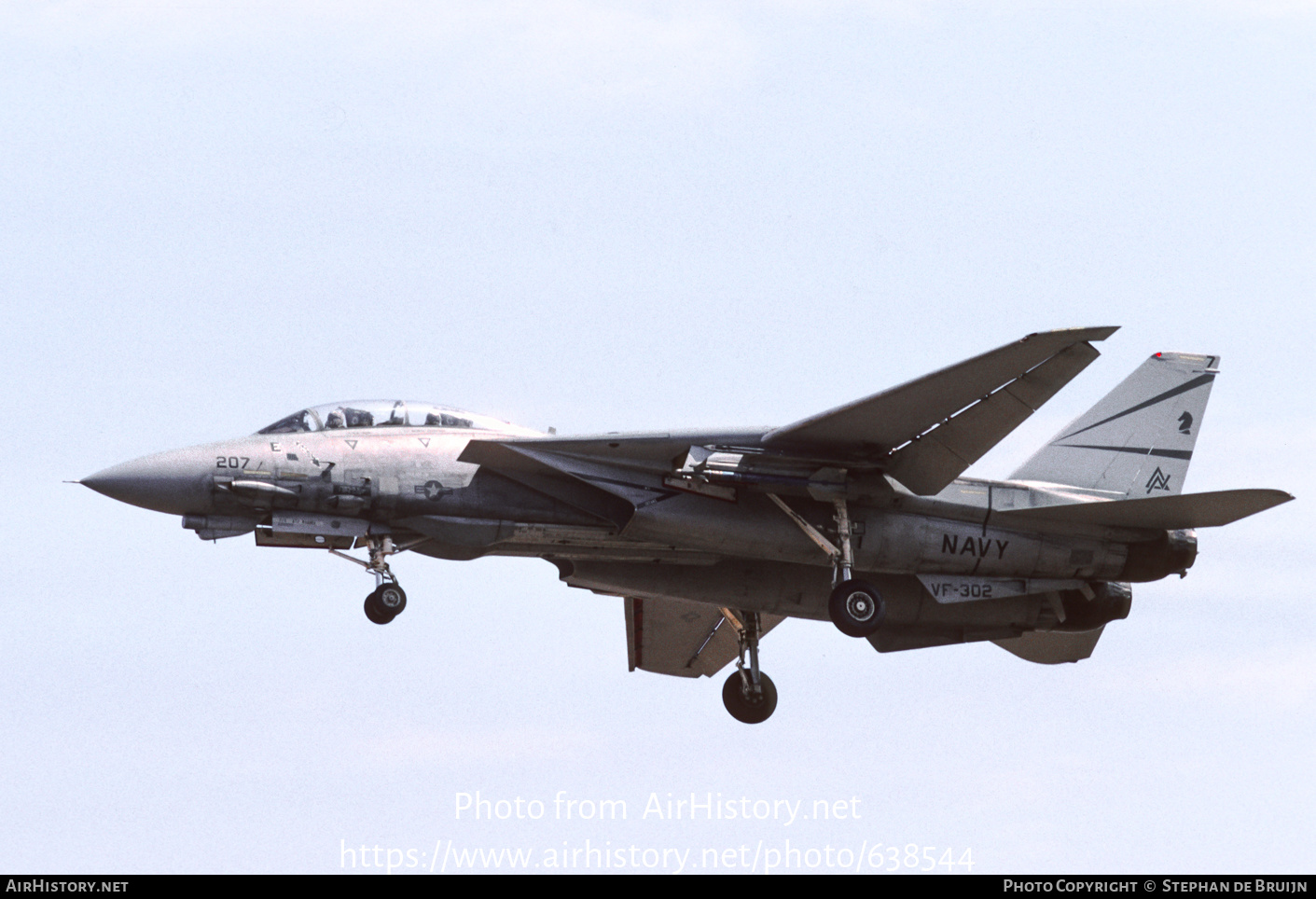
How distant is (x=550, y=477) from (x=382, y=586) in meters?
2.68

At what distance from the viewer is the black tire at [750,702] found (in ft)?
94.0

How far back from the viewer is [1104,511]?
25000 millimetres

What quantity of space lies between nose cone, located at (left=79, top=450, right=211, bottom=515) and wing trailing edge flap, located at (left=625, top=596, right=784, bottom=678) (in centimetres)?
880

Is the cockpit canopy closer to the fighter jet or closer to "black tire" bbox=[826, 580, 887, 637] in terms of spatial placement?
the fighter jet

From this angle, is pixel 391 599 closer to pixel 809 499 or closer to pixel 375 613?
pixel 375 613

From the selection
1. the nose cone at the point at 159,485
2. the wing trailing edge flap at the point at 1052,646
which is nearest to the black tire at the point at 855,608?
the wing trailing edge flap at the point at 1052,646

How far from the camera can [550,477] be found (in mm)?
23625

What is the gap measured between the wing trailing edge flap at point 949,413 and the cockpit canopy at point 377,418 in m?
3.96

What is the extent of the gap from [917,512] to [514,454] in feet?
18.7

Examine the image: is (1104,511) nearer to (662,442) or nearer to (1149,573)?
(1149,573)

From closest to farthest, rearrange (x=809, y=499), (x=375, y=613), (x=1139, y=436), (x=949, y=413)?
1. (x=375, y=613)
2. (x=949, y=413)
3. (x=809, y=499)
4. (x=1139, y=436)

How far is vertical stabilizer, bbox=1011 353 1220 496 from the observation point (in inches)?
1059

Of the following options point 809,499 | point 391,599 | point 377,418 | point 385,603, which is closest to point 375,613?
point 385,603

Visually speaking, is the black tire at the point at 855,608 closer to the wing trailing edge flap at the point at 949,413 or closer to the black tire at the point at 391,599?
the wing trailing edge flap at the point at 949,413
